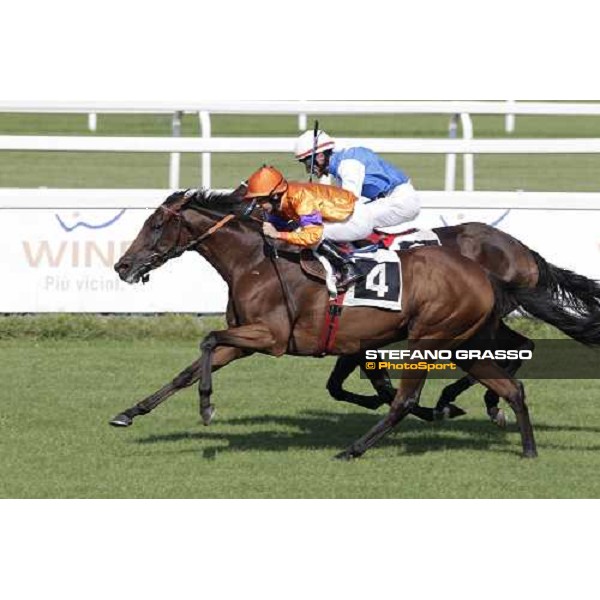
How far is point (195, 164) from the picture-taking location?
25641 mm

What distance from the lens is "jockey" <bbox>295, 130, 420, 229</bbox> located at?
28.1 ft

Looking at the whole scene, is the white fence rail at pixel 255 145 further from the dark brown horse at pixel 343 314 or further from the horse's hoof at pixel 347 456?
the horse's hoof at pixel 347 456

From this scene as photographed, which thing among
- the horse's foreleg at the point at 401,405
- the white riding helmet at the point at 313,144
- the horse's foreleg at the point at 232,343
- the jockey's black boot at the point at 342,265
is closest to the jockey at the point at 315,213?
the jockey's black boot at the point at 342,265

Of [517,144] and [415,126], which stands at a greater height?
[517,144]

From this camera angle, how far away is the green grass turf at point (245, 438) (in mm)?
7699

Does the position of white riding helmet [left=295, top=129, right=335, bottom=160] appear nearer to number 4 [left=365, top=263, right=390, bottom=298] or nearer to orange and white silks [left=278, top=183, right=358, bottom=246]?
orange and white silks [left=278, top=183, right=358, bottom=246]

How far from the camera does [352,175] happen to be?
8562mm

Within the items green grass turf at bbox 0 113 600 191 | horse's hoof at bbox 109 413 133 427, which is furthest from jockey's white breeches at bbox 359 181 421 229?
green grass turf at bbox 0 113 600 191

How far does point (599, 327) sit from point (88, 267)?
483cm

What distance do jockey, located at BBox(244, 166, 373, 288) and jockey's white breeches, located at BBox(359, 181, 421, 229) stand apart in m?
0.33

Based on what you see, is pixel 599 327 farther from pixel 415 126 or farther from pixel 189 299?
pixel 415 126

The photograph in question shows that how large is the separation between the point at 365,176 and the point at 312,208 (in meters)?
0.78

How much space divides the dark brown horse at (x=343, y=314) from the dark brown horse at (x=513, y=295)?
0.55m
